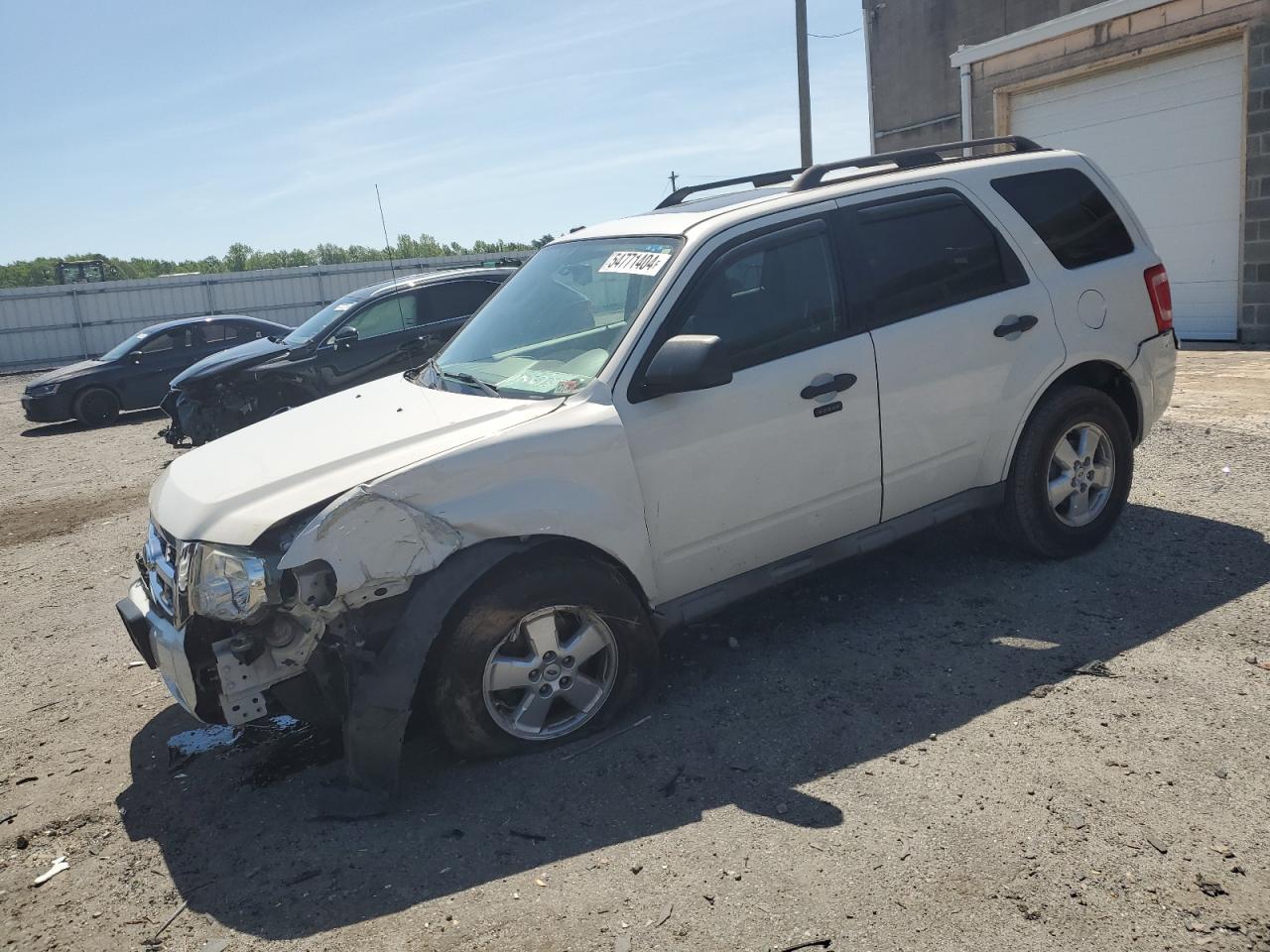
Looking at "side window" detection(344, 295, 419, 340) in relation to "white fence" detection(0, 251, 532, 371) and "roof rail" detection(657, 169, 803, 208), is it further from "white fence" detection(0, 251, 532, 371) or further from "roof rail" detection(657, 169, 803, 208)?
"white fence" detection(0, 251, 532, 371)

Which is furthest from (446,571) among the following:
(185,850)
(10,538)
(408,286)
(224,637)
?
(408,286)

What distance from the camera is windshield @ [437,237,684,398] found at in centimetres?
410

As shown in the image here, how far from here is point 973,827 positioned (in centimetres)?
312

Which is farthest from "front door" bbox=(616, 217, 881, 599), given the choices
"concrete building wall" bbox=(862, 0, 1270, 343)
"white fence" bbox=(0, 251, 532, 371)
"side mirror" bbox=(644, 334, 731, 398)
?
"white fence" bbox=(0, 251, 532, 371)

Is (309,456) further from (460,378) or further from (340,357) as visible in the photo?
(340,357)

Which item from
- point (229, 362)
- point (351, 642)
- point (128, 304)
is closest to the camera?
point (351, 642)

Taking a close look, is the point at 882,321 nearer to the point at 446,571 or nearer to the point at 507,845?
the point at 446,571

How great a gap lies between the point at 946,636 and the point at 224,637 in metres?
2.96

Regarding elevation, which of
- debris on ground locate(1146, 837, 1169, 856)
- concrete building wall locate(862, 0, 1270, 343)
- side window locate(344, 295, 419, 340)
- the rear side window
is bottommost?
debris on ground locate(1146, 837, 1169, 856)

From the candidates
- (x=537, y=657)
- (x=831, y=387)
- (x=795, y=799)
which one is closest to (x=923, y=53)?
(x=831, y=387)

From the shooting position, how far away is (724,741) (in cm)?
381

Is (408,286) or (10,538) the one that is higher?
(408,286)

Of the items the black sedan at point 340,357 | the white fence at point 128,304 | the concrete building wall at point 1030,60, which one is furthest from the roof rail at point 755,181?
the white fence at point 128,304

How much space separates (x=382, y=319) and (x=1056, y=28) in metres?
8.77
